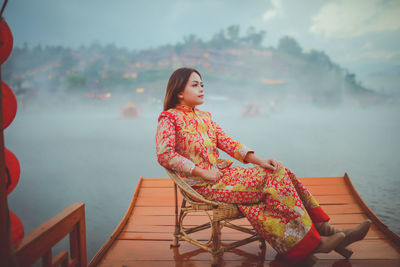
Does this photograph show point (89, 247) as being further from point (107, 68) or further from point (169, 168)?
point (107, 68)

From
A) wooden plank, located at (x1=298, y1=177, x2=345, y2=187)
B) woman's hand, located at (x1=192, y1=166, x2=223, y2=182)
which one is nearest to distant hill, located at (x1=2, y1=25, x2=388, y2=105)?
wooden plank, located at (x1=298, y1=177, x2=345, y2=187)

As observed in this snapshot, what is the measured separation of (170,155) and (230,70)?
112 inches

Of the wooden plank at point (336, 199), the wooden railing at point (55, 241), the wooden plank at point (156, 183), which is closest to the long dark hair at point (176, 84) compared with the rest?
the wooden railing at point (55, 241)

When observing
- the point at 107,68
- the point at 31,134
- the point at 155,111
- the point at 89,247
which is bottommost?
the point at 89,247

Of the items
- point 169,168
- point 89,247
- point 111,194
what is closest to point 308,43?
point 169,168

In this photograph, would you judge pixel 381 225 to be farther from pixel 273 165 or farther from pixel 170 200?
pixel 170 200

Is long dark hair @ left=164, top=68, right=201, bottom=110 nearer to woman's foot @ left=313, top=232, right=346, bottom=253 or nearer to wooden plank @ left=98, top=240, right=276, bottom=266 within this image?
wooden plank @ left=98, top=240, right=276, bottom=266

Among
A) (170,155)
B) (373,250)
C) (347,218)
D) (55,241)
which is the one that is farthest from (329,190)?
(55,241)

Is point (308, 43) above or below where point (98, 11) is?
below

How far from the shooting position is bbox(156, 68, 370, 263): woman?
133 centimetres

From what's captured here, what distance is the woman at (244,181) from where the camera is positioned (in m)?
1.33

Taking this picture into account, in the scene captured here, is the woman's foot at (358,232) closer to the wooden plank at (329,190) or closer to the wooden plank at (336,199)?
the wooden plank at (336,199)

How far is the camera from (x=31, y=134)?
3.47 m

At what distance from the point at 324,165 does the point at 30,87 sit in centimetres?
421
